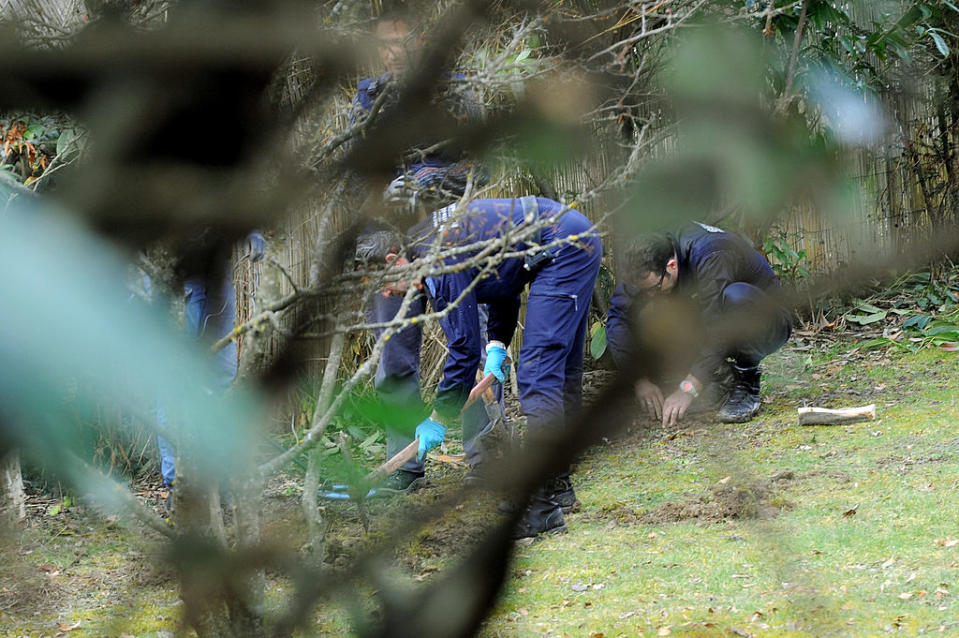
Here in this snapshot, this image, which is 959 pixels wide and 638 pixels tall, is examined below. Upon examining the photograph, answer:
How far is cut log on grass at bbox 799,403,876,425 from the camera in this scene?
4332 mm

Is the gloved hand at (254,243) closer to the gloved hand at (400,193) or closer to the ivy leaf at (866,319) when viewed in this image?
the gloved hand at (400,193)

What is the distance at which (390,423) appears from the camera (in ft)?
2.78

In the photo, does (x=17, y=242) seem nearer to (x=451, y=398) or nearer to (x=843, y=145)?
(x=843, y=145)

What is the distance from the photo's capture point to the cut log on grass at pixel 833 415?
14.2 ft

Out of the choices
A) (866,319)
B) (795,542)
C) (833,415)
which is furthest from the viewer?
(866,319)

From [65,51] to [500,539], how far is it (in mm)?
251

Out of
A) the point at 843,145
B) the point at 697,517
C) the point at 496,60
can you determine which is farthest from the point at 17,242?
the point at 697,517

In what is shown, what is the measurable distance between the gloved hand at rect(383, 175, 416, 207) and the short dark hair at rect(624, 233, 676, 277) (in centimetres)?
11

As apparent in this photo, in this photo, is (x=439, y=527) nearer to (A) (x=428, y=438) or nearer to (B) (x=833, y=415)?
(A) (x=428, y=438)

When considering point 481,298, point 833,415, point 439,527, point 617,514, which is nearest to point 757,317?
point 439,527

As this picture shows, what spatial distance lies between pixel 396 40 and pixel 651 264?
6.5 inches

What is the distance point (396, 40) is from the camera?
1.35 feet

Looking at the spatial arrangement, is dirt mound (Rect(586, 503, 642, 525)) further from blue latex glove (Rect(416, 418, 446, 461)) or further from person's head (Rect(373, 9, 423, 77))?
person's head (Rect(373, 9, 423, 77))

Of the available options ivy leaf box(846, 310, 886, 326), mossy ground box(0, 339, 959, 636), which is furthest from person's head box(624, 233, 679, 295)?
ivy leaf box(846, 310, 886, 326)
